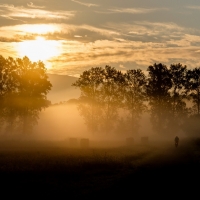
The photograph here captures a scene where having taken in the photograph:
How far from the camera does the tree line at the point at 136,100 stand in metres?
78.9

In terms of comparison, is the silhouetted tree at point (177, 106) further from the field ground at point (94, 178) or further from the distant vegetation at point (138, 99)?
the field ground at point (94, 178)

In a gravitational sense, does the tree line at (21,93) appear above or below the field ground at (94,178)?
above

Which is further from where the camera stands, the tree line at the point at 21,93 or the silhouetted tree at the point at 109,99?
the silhouetted tree at the point at 109,99

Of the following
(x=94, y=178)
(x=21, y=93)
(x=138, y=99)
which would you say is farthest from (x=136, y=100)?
→ (x=94, y=178)

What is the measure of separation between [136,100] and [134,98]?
2.12 ft

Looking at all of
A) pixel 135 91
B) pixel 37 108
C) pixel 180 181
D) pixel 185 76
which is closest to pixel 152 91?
pixel 135 91

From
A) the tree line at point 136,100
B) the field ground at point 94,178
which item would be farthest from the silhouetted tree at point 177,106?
the field ground at point 94,178

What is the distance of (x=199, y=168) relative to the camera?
25906 mm

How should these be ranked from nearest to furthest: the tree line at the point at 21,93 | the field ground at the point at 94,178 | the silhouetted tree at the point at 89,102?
the field ground at the point at 94,178, the tree line at the point at 21,93, the silhouetted tree at the point at 89,102

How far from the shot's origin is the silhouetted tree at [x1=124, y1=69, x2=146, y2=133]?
3163 inches

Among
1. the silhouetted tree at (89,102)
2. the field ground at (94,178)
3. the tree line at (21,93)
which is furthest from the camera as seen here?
the silhouetted tree at (89,102)

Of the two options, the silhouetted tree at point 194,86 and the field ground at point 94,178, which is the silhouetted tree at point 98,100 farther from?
the field ground at point 94,178

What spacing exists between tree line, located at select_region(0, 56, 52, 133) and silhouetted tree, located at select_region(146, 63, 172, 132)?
24979 mm

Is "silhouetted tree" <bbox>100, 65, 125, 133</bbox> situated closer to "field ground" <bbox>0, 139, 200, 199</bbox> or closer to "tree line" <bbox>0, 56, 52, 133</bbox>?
"tree line" <bbox>0, 56, 52, 133</bbox>
